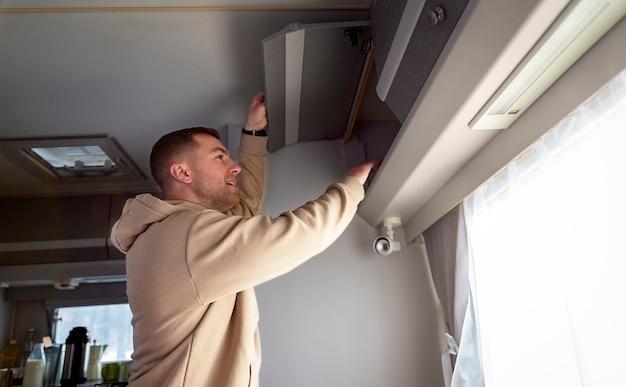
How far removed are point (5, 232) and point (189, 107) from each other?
4.96 ft

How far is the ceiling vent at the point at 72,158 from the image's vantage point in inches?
76.7

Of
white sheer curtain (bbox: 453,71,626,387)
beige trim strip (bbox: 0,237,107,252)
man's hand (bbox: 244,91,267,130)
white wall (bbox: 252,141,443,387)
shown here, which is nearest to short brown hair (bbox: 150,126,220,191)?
man's hand (bbox: 244,91,267,130)

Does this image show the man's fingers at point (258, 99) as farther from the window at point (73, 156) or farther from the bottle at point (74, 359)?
the bottle at point (74, 359)

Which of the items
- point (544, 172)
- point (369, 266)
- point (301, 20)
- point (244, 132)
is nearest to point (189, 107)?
point (244, 132)

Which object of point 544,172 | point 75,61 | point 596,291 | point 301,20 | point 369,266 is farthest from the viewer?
point 369,266

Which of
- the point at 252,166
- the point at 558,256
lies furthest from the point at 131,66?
the point at 558,256

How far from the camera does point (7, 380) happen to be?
244cm

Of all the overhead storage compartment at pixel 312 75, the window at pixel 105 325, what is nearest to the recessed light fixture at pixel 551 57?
the overhead storage compartment at pixel 312 75

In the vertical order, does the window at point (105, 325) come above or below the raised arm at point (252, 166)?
below

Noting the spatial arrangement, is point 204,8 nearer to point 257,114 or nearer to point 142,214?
point 257,114

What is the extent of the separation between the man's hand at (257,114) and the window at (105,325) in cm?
181

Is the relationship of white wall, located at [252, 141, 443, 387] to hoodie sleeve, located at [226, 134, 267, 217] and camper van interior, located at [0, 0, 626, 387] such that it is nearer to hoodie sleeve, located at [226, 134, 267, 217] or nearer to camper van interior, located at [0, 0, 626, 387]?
camper van interior, located at [0, 0, 626, 387]

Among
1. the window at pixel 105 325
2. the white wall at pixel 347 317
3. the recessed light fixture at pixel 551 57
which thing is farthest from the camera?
the window at pixel 105 325

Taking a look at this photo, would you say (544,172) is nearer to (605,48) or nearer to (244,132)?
(605,48)
